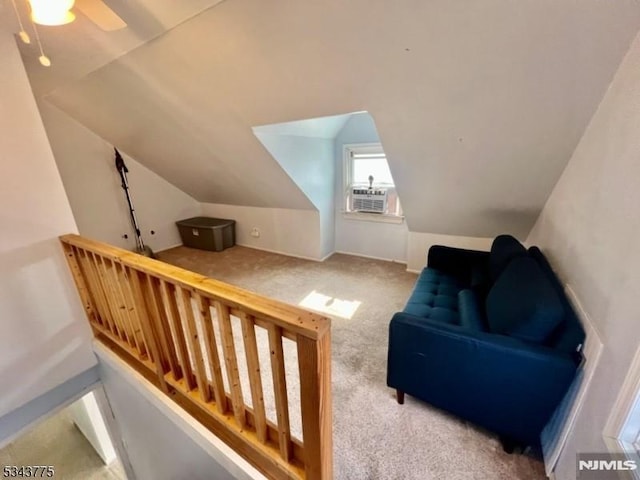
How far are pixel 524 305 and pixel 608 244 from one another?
1.33 ft

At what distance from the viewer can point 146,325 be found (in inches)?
54.3

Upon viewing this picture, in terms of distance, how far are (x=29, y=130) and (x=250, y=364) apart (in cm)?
183

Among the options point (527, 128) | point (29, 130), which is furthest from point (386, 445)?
point (29, 130)

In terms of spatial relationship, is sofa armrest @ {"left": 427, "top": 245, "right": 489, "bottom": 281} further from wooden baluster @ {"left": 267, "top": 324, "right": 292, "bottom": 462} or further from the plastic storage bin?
the plastic storage bin

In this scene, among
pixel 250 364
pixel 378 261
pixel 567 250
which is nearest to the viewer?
pixel 250 364

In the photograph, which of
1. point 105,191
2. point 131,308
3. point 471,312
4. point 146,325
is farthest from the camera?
point 105,191

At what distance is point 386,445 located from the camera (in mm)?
1391

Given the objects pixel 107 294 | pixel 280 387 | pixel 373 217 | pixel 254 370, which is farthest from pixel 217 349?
pixel 373 217

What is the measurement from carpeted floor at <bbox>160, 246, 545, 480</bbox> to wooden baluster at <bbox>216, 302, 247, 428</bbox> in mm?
532

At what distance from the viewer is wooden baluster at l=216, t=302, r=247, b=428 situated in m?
1.00

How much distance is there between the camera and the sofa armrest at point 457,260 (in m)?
2.34

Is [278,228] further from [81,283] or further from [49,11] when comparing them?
[49,11]

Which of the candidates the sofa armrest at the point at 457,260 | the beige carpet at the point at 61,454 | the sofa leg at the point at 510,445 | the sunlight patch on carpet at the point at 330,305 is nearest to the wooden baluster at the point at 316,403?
the sofa leg at the point at 510,445

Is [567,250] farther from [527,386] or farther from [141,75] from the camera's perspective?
[141,75]
